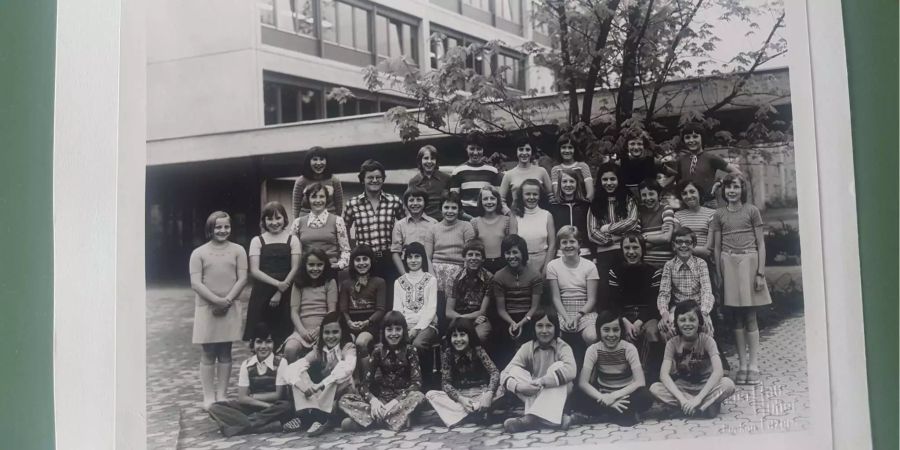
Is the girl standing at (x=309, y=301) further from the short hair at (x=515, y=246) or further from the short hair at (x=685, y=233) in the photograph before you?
the short hair at (x=685, y=233)

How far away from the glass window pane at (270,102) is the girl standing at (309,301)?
350 mm

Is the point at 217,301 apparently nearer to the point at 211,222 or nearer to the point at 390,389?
the point at 211,222

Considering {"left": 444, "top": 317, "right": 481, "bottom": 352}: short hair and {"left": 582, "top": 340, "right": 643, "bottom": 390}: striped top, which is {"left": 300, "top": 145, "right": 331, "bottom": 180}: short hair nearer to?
{"left": 444, "top": 317, "right": 481, "bottom": 352}: short hair

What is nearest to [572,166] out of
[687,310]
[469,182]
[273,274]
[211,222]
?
[469,182]

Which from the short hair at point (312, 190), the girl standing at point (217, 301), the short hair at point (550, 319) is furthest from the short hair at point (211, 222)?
the short hair at point (550, 319)

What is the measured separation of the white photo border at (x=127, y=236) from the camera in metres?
1.52

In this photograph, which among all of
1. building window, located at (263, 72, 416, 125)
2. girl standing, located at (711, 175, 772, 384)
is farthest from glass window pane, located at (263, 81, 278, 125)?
girl standing, located at (711, 175, 772, 384)

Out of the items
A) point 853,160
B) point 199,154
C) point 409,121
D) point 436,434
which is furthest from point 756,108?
point 199,154

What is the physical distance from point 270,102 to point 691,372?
1.30m

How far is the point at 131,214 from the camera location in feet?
5.18

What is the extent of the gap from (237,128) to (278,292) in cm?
43

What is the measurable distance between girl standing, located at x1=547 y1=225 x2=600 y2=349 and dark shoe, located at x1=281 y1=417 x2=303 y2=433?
2.34 feet

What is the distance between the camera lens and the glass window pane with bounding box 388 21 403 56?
67.6 inches

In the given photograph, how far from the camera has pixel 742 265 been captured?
5.91 ft
